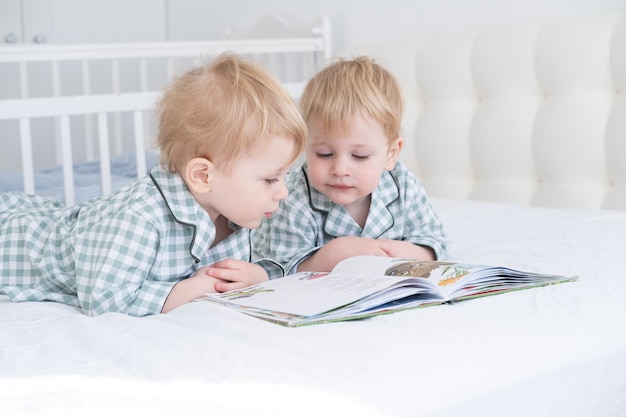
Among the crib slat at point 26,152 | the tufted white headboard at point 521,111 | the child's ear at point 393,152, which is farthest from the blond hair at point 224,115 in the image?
the tufted white headboard at point 521,111

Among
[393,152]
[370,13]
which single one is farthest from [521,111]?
[370,13]

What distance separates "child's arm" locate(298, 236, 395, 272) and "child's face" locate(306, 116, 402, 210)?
64mm

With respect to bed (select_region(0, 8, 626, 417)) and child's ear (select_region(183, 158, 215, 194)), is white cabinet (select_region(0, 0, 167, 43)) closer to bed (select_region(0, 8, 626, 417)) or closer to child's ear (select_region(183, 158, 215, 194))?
bed (select_region(0, 8, 626, 417))

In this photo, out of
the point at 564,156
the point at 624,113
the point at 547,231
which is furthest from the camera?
the point at 564,156

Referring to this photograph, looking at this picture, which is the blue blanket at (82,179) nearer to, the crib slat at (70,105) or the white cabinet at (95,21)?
the crib slat at (70,105)

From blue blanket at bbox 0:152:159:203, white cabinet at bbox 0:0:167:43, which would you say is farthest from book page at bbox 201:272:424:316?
white cabinet at bbox 0:0:167:43

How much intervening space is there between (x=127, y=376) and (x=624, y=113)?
50.2 inches

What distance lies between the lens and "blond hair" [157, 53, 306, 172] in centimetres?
110

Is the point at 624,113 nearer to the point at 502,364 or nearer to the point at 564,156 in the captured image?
the point at 564,156

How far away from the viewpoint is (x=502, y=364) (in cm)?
83

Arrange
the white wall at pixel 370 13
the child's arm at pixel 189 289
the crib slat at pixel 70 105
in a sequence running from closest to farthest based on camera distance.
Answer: the child's arm at pixel 189 289
the crib slat at pixel 70 105
the white wall at pixel 370 13

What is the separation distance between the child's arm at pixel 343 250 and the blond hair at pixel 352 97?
16 cm

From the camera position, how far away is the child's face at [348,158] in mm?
1253

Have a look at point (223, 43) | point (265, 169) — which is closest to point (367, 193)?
point (265, 169)
